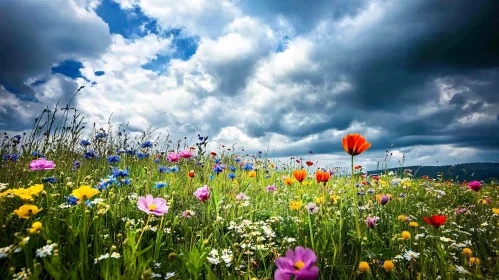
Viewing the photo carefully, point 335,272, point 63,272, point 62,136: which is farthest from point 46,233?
point 62,136

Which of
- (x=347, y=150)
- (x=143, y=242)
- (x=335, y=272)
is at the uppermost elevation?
(x=347, y=150)

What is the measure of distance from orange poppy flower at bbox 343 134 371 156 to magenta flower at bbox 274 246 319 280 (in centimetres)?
121

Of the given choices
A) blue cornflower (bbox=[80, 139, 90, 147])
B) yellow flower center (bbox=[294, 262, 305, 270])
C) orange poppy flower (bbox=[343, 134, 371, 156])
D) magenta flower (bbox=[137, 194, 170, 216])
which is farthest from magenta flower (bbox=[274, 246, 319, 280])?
blue cornflower (bbox=[80, 139, 90, 147])

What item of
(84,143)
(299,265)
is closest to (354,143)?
(299,265)

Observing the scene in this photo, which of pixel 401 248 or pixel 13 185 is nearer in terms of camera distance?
A: pixel 401 248

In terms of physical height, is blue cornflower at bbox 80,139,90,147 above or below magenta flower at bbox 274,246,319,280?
above

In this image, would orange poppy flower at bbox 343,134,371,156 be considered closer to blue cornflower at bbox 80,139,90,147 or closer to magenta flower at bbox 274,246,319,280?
magenta flower at bbox 274,246,319,280

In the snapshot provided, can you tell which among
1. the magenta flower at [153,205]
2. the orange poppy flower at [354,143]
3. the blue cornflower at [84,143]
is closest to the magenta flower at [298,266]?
the magenta flower at [153,205]

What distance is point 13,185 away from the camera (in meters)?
3.26

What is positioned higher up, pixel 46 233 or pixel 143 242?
pixel 46 233

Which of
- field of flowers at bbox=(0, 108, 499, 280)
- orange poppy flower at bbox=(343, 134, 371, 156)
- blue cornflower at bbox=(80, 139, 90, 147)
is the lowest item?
field of flowers at bbox=(0, 108, 499, 280)

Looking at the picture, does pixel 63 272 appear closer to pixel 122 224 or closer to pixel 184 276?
pixel 184 276

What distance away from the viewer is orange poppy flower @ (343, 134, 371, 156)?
2141mm

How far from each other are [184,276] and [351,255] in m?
1.61
